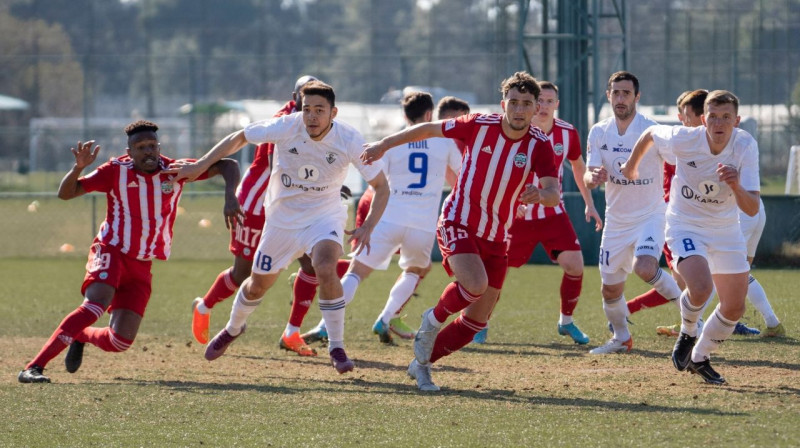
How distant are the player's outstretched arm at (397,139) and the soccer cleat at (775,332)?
146 inches

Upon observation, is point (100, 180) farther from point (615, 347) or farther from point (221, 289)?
point (615, 347)

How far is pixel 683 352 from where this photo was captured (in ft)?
24.3

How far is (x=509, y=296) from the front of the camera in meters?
13.4

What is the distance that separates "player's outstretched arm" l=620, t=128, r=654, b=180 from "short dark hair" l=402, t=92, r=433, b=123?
2.14 meters

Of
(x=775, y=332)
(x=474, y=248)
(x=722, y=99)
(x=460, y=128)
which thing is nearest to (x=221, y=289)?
(x=474, y=248)

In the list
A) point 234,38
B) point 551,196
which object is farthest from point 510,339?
point 234,38

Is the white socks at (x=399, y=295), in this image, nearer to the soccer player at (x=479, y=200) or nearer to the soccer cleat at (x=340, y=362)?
the soccer cleat at (x=340, y=362)

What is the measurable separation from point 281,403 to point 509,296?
6.90 meters

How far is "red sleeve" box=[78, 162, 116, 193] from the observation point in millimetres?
7848

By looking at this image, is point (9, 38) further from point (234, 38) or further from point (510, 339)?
point (510, 339)

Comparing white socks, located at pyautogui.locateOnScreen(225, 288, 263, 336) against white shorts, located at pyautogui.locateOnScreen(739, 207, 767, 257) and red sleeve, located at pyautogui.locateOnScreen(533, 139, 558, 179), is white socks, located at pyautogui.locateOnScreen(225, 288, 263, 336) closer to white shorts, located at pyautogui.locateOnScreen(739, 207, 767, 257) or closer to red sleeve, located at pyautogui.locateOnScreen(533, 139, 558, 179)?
red sleeve, located at pyautogui.locateOnScreen(533, 139, 558, 179)

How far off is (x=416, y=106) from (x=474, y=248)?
2538mm

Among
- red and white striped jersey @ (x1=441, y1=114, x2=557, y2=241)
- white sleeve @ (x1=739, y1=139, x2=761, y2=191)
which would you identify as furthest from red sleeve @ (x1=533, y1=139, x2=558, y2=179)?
white sleeve @ (x1=739, y1=139, x2=761, y2=191)

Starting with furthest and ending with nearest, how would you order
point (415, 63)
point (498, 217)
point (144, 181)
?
point (415, 63) → point (144, 181) → point (498, 217)
